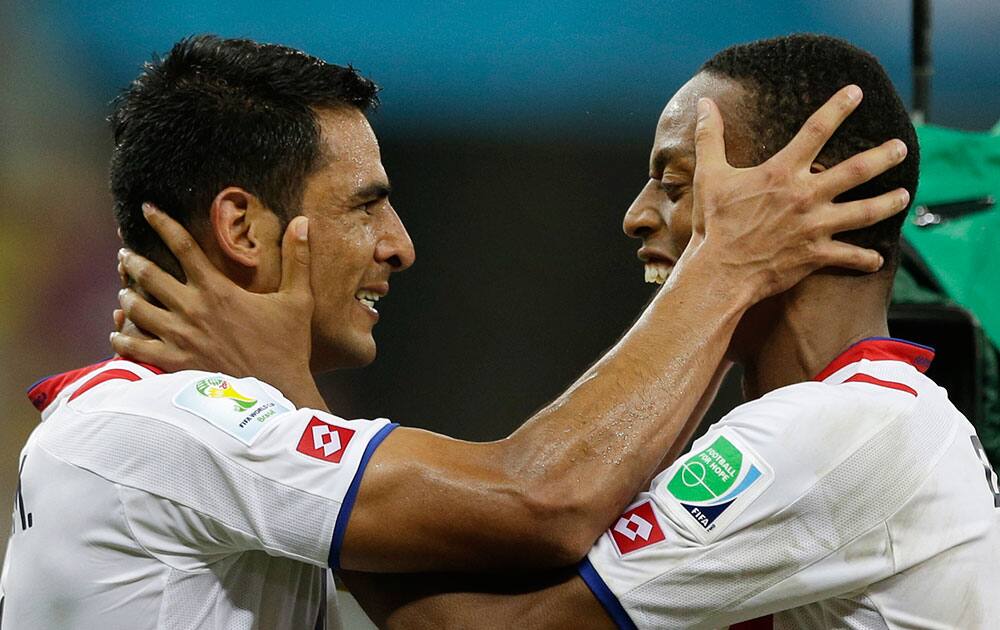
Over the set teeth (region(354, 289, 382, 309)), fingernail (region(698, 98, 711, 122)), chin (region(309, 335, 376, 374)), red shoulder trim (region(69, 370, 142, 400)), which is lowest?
chin (region(309, 335, 376, 374))

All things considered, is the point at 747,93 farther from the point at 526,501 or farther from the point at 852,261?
the point at 526,501

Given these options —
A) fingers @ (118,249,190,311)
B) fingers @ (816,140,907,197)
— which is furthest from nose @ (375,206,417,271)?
fingers @ (816,140,907,197)

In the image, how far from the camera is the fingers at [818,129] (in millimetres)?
1917

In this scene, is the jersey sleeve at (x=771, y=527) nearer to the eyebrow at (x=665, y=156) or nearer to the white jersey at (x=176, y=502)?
the white jersey at (x=176, y=502)

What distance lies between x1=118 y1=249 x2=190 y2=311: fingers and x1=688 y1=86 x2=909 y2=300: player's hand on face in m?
0.92

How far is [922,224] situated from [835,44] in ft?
5.89

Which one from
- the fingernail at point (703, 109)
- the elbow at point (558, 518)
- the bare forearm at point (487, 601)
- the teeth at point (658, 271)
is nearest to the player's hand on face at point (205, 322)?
the bare forearm at point (487, 601)

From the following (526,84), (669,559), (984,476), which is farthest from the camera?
(526,84)

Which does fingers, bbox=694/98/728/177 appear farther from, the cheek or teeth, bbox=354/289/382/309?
teeth, bbox=354/289/382/309

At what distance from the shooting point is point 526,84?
15.3 ft

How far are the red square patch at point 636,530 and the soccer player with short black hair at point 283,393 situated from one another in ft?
0.11

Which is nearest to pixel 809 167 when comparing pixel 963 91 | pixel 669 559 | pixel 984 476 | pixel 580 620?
pixel 984 476

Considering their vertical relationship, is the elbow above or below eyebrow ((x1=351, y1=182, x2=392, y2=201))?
below

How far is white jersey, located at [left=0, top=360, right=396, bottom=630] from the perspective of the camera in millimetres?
1758
